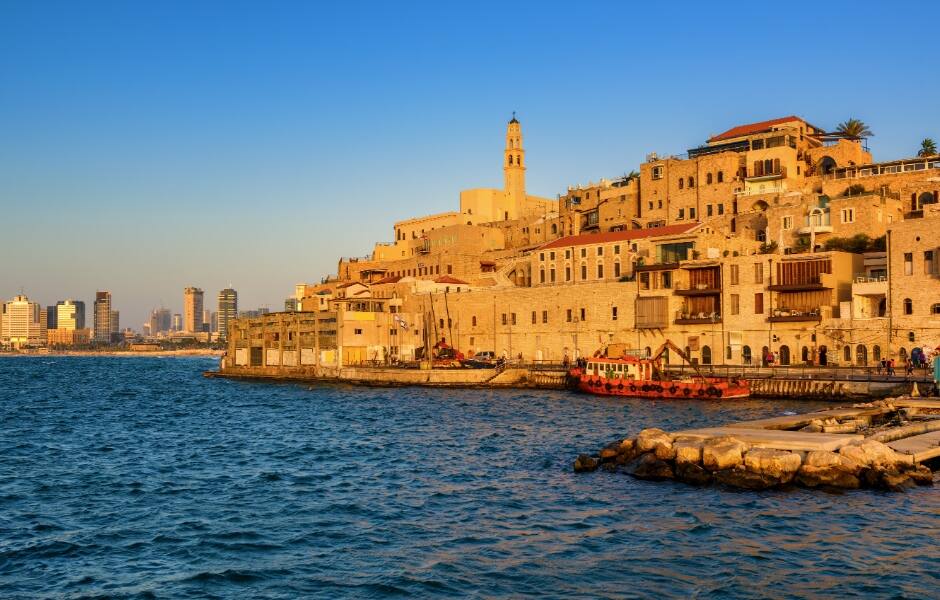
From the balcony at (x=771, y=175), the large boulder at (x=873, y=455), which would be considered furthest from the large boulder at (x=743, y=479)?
the balcony at (x=771, y=175)

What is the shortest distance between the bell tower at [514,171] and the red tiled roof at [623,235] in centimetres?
3465

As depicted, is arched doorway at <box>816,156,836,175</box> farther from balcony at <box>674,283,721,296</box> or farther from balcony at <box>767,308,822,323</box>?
balcony at <box>767,308,822,323</box>

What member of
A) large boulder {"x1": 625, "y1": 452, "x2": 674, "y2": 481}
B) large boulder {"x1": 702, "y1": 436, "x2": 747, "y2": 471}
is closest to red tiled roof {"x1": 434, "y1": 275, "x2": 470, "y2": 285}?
large boulder {"x1": 625, "y1": 452, "x2": 674, "y2": 481}

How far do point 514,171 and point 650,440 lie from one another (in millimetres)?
90969

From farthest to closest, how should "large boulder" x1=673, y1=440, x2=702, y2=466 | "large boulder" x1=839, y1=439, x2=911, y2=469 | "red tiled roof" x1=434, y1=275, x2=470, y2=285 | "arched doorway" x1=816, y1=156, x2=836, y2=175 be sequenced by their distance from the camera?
"red tiled roof" x1=434, y1=275, x2=470, y2=285 < "arched doorway" x1=816, y1=156, x2=836, y2=175 < "large boulder" x1=673, y1=440, x2=702, y2=466 < "large boulder" x1=839, y1=439, x2=911, y2=469

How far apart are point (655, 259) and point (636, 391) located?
17.2 metres

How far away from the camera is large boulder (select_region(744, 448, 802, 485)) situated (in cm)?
2591

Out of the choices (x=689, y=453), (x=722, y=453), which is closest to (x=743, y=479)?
(x=722, y=453)

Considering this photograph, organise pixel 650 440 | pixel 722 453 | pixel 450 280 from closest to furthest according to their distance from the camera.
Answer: pixel 722 453 → pixel 650 440 → pixel 450 280

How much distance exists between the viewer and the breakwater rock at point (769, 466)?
25625 mm

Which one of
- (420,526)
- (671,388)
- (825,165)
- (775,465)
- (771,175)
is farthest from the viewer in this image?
(825,165)

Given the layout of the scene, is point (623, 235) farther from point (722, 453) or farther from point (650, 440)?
point (722, 453)

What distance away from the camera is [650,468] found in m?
27.6

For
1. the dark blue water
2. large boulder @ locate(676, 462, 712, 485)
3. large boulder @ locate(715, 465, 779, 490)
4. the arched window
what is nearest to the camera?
the dark blue water
